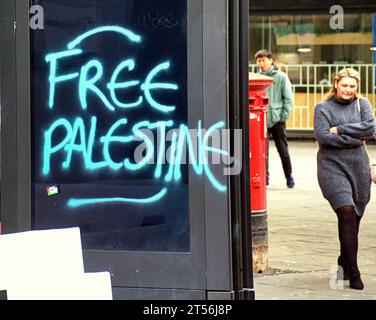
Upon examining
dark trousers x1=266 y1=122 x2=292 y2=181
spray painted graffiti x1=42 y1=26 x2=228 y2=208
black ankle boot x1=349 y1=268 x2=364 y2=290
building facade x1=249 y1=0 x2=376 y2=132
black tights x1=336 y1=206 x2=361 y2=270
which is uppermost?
building facade x1=249 y1=0 x2=376 y2=132

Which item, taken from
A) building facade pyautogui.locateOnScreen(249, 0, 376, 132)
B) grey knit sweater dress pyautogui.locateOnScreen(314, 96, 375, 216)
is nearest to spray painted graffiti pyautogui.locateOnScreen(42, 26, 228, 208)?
grey knit sweater dress pyautogui.locateOnScreen(314, 96, 375, 216)

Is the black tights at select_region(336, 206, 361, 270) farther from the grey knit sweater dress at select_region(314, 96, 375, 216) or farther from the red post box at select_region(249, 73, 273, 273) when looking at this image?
the red post box at select_region(249, 73, 273, 273)

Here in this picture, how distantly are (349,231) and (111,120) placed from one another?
2.46 m

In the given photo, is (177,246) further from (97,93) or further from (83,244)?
(97,93)

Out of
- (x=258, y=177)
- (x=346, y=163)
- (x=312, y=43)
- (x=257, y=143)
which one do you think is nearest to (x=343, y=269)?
(x=346, y=163)

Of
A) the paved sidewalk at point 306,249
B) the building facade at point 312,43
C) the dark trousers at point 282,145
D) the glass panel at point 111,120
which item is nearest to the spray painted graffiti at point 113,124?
the glass panel at point 111,120

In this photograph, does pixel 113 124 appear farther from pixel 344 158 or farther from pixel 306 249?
pixel 306 249

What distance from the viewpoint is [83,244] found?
7031 millimetres

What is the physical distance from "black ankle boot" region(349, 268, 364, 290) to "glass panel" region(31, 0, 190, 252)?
216cm

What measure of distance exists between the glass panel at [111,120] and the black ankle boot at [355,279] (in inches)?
85.1

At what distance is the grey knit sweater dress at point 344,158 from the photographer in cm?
859

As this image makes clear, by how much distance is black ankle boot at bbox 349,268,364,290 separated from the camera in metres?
8.54

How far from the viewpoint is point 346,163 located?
861 centimetres
